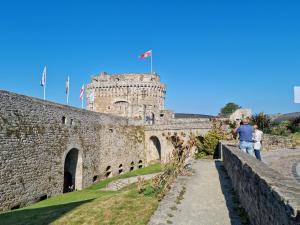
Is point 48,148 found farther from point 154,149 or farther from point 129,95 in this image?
point 129,95

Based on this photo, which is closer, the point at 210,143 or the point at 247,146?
the point at 247,146

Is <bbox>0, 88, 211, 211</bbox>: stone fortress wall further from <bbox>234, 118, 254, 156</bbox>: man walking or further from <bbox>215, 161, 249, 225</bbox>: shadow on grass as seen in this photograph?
<bbox>234, 118, 254, 156</bbox>: man walking

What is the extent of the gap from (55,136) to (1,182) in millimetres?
4602

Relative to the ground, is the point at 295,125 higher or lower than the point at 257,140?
higher

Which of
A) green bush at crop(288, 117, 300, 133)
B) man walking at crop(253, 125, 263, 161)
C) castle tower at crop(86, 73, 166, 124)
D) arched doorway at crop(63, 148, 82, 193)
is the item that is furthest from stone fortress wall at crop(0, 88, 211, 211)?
man walking at crop(253, 125, 263, 161)

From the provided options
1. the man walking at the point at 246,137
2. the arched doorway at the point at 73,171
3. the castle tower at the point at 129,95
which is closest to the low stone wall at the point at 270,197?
the man walking at the point at 246,137

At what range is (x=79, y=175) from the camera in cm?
2105

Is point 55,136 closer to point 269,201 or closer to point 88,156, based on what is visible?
point 88,156

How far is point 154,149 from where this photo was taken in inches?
1303

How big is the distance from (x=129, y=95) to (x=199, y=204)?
1137 inches

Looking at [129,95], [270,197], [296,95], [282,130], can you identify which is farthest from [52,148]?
[129,95]

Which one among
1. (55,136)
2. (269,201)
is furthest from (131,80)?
(269,201)

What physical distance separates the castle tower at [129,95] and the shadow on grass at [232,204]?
24.1 meters

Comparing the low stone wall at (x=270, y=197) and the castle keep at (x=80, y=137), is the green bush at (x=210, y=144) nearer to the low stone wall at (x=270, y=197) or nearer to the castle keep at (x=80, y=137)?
the castle keep at (x=80, y=137)
